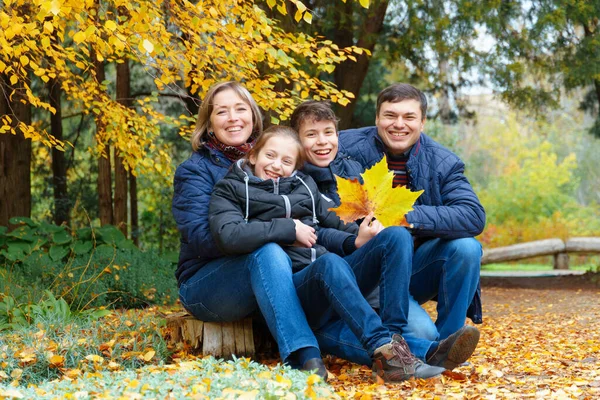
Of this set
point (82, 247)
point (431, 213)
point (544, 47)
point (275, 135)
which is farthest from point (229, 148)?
point (544, 47)

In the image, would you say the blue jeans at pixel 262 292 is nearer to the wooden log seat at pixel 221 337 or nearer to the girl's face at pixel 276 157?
the wooden log seat at pixel 221 337

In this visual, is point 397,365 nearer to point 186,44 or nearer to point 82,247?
point 186,44

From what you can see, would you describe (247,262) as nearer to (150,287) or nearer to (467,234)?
(467,234)

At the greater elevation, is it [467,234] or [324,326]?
[467,234]

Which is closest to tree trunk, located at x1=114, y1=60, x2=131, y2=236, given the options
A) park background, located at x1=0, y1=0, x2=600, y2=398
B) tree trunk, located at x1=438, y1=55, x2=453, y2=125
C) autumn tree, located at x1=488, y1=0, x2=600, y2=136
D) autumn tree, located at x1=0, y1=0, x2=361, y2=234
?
park background, located at x1=0, y1=0, x2=600, y2=398

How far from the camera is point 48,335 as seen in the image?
11.3ft

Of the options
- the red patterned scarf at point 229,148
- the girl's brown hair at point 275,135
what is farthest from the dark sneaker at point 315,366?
the red patterned scarf at point 229,148

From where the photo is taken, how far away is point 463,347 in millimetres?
2750

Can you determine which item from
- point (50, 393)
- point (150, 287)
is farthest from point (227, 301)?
point (150, 287)

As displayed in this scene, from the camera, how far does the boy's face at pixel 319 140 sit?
3.24 m

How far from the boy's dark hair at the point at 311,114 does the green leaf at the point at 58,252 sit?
341cm

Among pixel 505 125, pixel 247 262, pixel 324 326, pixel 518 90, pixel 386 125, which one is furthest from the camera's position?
pixel 505 125

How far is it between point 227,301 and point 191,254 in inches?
11.2

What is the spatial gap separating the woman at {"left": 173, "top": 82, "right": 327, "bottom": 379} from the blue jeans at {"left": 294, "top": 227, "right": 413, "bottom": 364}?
0.36 ft
